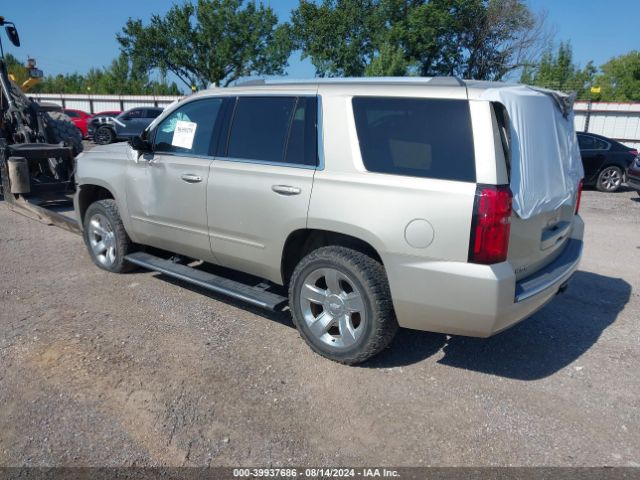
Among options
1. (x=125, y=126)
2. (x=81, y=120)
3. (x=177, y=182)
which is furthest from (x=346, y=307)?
(x=81, y=120)

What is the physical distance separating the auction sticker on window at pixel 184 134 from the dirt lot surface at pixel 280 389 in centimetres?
145

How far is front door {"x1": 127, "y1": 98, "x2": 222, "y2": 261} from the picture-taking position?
454cm

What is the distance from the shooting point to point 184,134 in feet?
15.7

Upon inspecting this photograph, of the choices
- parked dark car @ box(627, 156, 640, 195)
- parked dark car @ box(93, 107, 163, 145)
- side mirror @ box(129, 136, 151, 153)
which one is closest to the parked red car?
parked dark car @ box(93, 107, 163, 145)

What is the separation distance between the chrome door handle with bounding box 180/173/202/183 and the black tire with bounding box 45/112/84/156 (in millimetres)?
6041

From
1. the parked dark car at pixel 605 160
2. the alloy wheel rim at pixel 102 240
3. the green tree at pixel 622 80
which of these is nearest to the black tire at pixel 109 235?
the alloy wheel rim at pixel 102 240

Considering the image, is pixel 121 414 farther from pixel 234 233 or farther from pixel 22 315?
pixel 22 315

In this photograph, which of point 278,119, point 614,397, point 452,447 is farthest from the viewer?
point 278,119

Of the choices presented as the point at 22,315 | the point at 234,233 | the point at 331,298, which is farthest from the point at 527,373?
the point at 22,315

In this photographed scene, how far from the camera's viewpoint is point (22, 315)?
4605 millimetres

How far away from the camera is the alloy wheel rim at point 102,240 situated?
219 inches

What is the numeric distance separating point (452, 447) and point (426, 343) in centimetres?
132

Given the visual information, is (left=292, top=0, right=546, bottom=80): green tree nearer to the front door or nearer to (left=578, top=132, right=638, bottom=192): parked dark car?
(left=578, top=132, right=638, bottom=192): parked dark car

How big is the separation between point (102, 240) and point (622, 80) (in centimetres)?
5367
